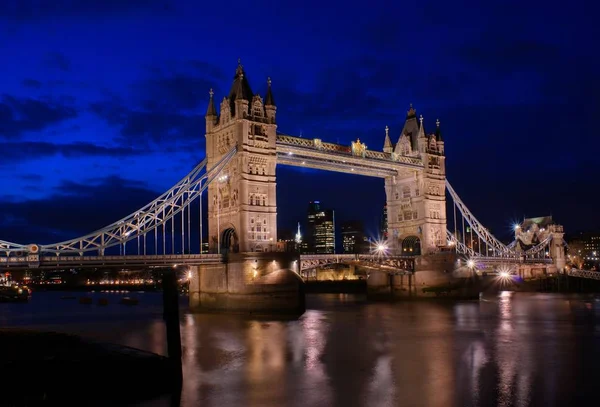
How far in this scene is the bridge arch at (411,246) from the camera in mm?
69688

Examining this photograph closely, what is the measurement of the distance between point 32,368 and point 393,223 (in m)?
53.0

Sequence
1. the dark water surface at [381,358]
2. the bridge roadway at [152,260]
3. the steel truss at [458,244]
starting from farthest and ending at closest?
1. the steel truss at [458,244]
2. the bridge roadway at [152,260]
3. the dark water surface at [381,358]

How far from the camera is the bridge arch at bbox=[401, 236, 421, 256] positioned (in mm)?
69688

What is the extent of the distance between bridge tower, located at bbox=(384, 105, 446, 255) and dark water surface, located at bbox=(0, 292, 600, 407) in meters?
19.7

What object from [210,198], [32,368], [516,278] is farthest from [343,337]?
[516,278]

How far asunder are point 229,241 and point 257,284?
288 inches

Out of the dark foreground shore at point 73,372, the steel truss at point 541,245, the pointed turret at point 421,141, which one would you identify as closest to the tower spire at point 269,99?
the pointed turret at point 421,141

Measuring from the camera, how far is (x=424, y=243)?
218ft

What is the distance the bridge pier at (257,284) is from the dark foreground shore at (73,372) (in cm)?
2273

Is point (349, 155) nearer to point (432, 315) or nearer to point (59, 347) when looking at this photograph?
point (432, 315)

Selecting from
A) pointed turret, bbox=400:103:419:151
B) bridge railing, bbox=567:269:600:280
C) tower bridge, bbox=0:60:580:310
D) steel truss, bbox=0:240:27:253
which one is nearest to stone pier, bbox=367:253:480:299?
tower bridge, bbox=0:60:580:310

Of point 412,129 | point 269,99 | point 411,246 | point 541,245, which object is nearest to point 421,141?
point 412,129

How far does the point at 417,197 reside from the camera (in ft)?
221

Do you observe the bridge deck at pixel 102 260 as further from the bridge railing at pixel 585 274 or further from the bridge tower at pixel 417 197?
the bridge railing at pixel 585 274
